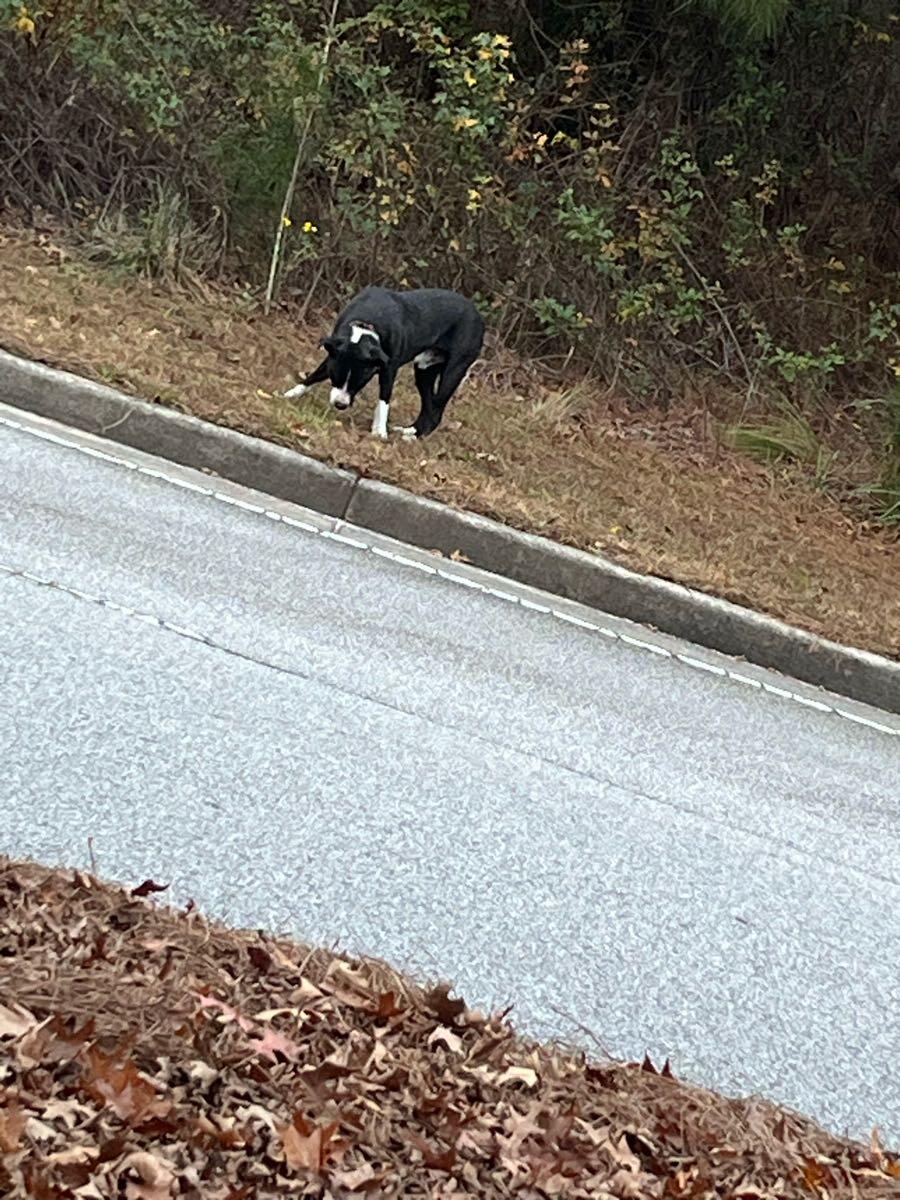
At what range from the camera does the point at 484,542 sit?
9062 mm

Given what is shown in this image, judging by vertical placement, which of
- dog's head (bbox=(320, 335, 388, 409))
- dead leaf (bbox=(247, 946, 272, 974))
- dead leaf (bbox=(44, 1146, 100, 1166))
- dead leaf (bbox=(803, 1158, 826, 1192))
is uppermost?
dead leaf (bbox=(44, 1146, 100, 1166))

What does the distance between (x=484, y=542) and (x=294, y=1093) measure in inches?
243

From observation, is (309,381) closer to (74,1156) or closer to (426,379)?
(426,379)

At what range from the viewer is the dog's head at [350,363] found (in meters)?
10.1

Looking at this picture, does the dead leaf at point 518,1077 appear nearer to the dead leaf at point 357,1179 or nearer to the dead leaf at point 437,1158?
the dead leaf at point 437,1158

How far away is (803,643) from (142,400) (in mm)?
3616

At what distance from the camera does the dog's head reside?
10141 millimetres

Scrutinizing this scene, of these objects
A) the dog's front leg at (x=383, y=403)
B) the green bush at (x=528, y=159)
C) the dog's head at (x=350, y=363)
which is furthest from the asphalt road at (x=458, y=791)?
the green bush at (x=528, y=159)

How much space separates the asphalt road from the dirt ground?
1236 millimetres

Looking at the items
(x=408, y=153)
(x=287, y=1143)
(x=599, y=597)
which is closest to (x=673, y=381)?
(x=408, y=153)

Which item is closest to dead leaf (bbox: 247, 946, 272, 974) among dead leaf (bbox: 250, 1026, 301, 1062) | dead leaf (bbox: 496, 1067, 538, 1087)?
dead leaf (bbox: 250, 1026, 301, 1062)

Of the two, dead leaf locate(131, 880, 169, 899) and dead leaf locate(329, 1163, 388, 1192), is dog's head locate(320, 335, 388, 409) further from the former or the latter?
dead leaf locate(329, 1163, 388, 1192)

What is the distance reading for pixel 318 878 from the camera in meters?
4.60

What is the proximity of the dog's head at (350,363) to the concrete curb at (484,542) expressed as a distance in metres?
1.16
